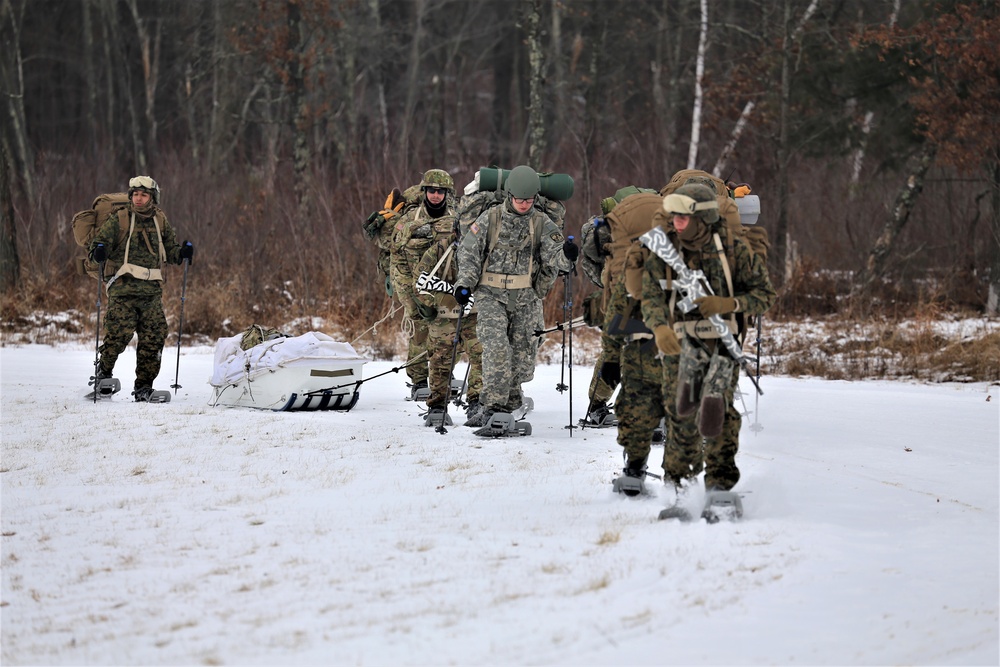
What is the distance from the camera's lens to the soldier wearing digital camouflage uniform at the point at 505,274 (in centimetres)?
924

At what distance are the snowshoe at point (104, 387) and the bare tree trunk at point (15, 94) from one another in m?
10.8

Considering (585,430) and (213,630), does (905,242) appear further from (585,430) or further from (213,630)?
(213,630)

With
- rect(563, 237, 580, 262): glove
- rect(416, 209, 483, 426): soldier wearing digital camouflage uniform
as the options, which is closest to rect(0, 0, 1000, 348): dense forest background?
rect(416, 209, 483, 426): soldier wearing digital camouflage uniform

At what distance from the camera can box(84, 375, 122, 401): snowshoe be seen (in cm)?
1142

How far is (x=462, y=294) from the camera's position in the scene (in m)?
9.18

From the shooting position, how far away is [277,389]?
10875mm

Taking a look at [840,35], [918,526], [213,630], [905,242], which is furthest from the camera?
[840,35]

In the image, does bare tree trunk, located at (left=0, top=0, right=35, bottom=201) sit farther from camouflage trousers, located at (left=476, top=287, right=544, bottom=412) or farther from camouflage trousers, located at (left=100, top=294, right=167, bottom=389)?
camouflage trousers, located at (left=476, top=287, right=544, bottom=412)

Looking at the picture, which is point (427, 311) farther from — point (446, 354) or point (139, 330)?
point (139, 330)

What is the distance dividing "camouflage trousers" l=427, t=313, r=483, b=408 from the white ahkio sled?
2.63ft

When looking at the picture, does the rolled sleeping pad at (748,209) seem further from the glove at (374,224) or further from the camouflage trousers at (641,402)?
the glove at (374,224)

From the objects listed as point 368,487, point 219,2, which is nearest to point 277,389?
point 368,487

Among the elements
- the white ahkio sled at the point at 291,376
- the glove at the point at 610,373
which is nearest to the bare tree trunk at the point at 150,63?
the white ahkio sled at the point at 291,376

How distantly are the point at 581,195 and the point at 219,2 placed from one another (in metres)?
18.9
